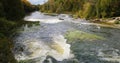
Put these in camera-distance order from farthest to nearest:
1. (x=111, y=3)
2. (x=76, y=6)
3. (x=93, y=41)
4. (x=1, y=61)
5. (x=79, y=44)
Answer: (x=76, y=6) < (x=111, y=3) < (x=93, y=41) < (x=79, y=44) < (x=1, y=61)

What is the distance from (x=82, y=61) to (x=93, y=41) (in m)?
11.4

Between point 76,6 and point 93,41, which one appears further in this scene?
point 76,6

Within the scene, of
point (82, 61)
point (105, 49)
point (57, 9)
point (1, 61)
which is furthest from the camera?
point (57, 9)

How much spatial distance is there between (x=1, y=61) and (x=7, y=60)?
66 centimetres

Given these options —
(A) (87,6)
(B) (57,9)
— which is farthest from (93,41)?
(B) (57,9)

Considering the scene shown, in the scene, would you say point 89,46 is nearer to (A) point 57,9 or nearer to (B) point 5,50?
(B) point 5,50

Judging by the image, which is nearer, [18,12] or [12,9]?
[12,9]

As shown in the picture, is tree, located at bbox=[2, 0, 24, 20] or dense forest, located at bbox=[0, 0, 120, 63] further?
tree, located at bbox=[2, 0, 24, 20]

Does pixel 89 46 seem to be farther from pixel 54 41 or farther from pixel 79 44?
pixel 54 41

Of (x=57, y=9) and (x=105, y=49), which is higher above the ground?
(x=105, y=49)

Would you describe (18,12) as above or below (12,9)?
below

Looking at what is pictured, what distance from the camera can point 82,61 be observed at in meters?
23.4

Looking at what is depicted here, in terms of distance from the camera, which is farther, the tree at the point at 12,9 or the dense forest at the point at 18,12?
the tree at the point at 12,9

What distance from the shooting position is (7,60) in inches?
731
